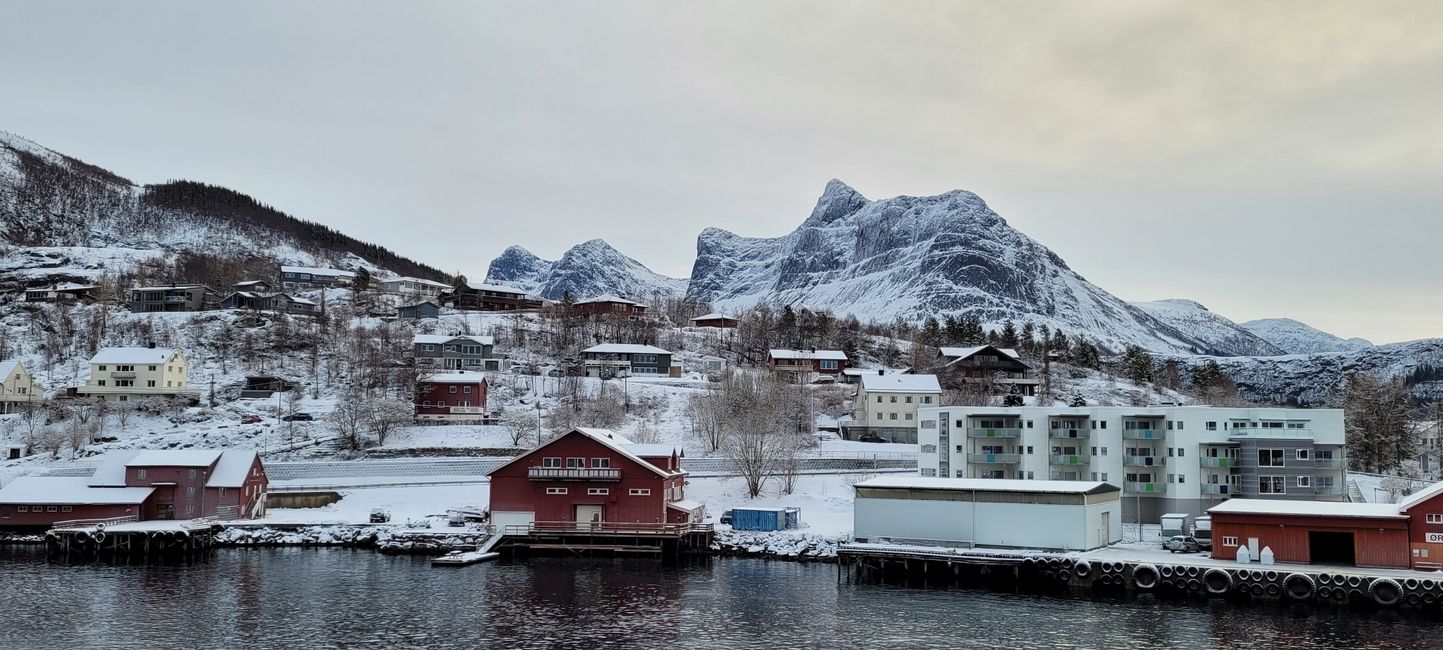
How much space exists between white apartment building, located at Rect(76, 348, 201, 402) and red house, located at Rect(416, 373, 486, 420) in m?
24.0

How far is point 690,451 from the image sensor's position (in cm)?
8688

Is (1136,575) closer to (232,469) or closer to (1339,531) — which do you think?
(1339,531)

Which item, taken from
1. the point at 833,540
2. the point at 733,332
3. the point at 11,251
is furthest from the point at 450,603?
the point at 11,251

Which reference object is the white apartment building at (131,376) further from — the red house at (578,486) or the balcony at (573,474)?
the balcony at (573,474)

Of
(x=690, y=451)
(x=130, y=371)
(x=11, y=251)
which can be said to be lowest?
(x=690, y=451)

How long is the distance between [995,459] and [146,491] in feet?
186

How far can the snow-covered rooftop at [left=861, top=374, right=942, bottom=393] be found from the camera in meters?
101

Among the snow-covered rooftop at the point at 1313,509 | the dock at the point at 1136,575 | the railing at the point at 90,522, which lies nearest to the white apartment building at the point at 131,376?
the railing at the point at 90,522

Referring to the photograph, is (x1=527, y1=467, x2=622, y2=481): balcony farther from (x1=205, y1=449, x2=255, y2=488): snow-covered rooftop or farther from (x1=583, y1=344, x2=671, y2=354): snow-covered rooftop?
(x1=583, y1=344, x2=671, y2=354): snow-covered rooftop

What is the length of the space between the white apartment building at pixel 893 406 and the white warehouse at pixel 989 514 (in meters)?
41.2

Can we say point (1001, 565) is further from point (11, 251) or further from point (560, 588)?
point (11, 251)

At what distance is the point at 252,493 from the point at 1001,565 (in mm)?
48202

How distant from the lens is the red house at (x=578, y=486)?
62312mm

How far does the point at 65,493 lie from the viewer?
66.5 m
